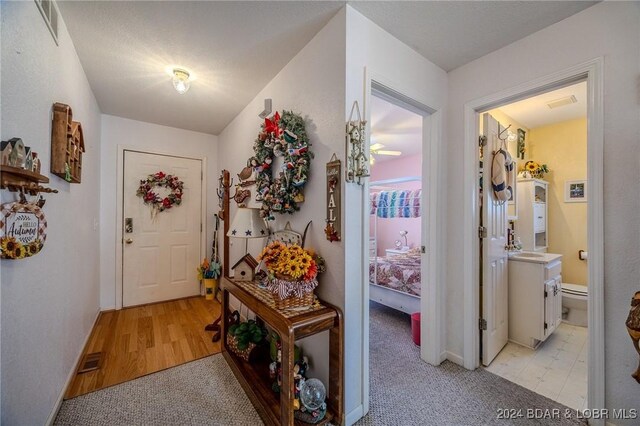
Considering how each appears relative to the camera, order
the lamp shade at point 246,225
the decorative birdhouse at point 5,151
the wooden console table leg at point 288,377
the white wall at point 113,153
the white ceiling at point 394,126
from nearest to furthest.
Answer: the decorative birdhouse at point 5,151, the wooden console table leg at point 288,377, the lamp shade at point 246,225, the white ceiling at point 394,126, the white wall at point 113,153

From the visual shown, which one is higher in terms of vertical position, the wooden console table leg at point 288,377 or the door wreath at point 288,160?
the door wreath at point 288,160

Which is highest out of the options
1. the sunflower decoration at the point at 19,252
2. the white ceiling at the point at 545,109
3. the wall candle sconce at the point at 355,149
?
the white ceiling at the point at 545,109

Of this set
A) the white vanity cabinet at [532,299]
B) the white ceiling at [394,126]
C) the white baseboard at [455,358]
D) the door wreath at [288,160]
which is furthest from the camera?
the white ceiling at [394,126]

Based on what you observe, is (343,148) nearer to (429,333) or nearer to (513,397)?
(429,333)

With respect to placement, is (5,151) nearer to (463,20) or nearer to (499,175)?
(463,20)

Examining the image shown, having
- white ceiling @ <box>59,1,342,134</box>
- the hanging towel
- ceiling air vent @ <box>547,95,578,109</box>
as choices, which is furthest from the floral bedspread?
white ceiling @ <box>59,1,342,134</box>

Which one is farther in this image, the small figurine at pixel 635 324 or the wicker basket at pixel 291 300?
the wicker basket at pixel 291 300

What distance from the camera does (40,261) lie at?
131 centimetres

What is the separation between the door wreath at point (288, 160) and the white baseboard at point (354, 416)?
1308mm

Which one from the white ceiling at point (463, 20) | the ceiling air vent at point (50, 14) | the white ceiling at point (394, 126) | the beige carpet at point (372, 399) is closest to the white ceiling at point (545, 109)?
the white ceiling at point (394, 126)

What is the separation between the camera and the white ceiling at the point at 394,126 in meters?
2.90

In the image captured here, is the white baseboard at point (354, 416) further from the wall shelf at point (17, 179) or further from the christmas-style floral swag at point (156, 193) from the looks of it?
the christmas-style floral swag at point (156, 193)

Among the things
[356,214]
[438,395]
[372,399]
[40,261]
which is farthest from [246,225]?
[438,395]

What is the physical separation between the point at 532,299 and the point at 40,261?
361 cm
